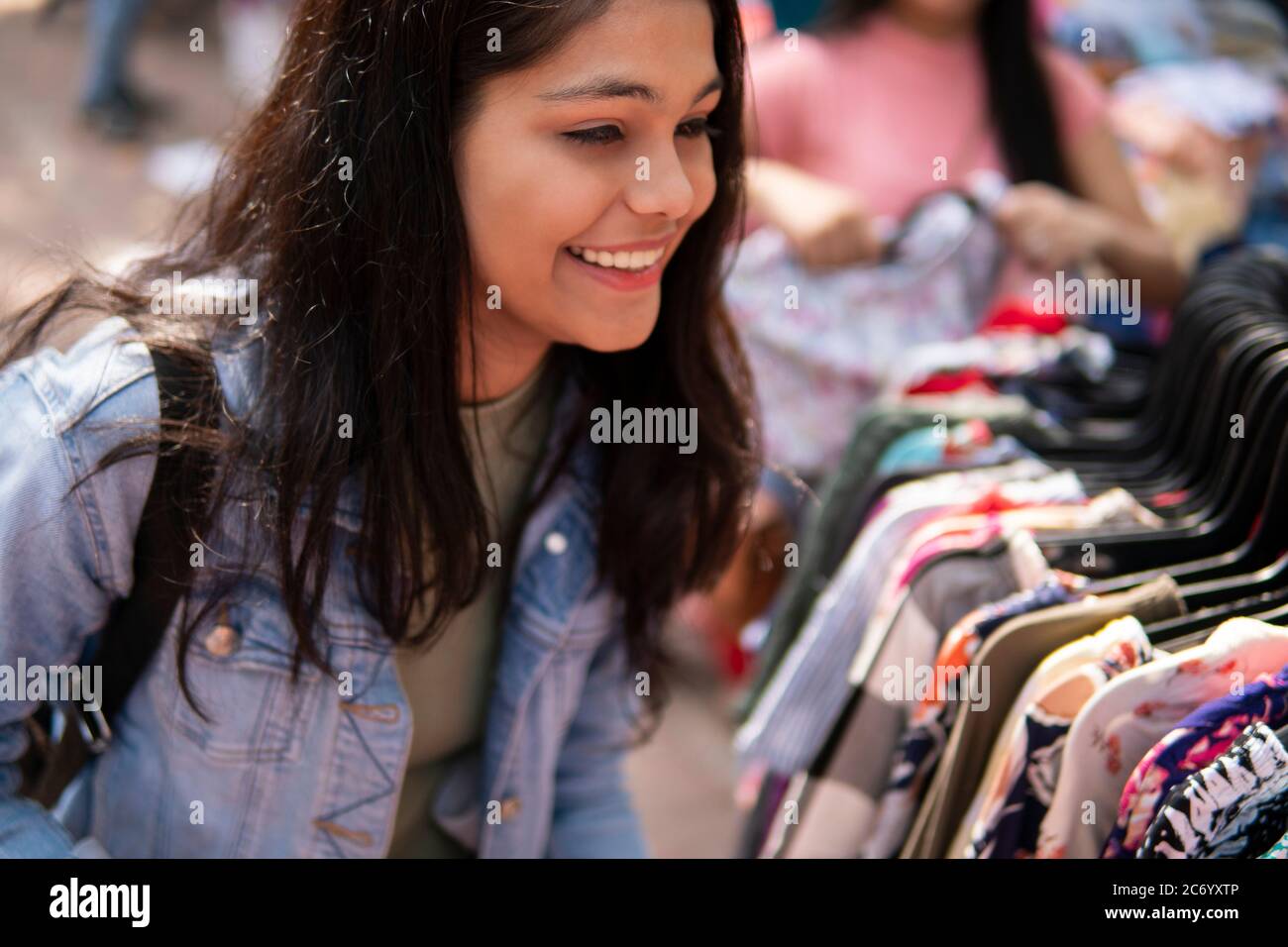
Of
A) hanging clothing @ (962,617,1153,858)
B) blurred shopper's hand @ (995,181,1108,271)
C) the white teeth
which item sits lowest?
hanging clothing @ (962,617,1153,858)

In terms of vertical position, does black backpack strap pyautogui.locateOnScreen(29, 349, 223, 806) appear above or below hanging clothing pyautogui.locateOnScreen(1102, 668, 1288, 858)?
above

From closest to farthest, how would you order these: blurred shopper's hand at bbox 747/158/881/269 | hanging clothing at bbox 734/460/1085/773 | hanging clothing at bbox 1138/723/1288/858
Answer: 1. hanging clothing at bbox 1138/723/1288/858
2. hanging clothing at bbox 734/460/1085/773
3. blurred shopper's hand at bbox 747/158/881/269

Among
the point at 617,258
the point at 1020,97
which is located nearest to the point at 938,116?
the point at 1020,97

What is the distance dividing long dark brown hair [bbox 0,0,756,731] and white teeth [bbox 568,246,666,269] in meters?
0.14

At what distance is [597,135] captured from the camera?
49.6 inches

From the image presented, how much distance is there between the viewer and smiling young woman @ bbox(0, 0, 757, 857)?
122 centimetres

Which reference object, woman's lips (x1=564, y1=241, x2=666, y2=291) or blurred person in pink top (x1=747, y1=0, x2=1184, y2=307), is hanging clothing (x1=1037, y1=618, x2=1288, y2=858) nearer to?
woman's lips (x1=564, y1=241, x2=666, y2=291)

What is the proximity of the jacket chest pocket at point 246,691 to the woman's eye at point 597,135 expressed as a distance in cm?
64

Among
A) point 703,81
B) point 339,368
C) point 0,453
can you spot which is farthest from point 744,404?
point 0,453

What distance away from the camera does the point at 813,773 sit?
1.65 metres

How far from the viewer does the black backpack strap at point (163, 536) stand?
4.12 feet

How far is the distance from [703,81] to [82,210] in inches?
182

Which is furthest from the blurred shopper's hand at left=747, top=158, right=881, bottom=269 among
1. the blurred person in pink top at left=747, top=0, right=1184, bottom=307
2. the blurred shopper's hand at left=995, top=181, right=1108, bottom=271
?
the blurred shopper's hand at left=995, top=181, right=1108, bottom=271

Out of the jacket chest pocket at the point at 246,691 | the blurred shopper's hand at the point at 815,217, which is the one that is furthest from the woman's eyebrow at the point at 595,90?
the blurred shopper's hand at the point at 815,217
